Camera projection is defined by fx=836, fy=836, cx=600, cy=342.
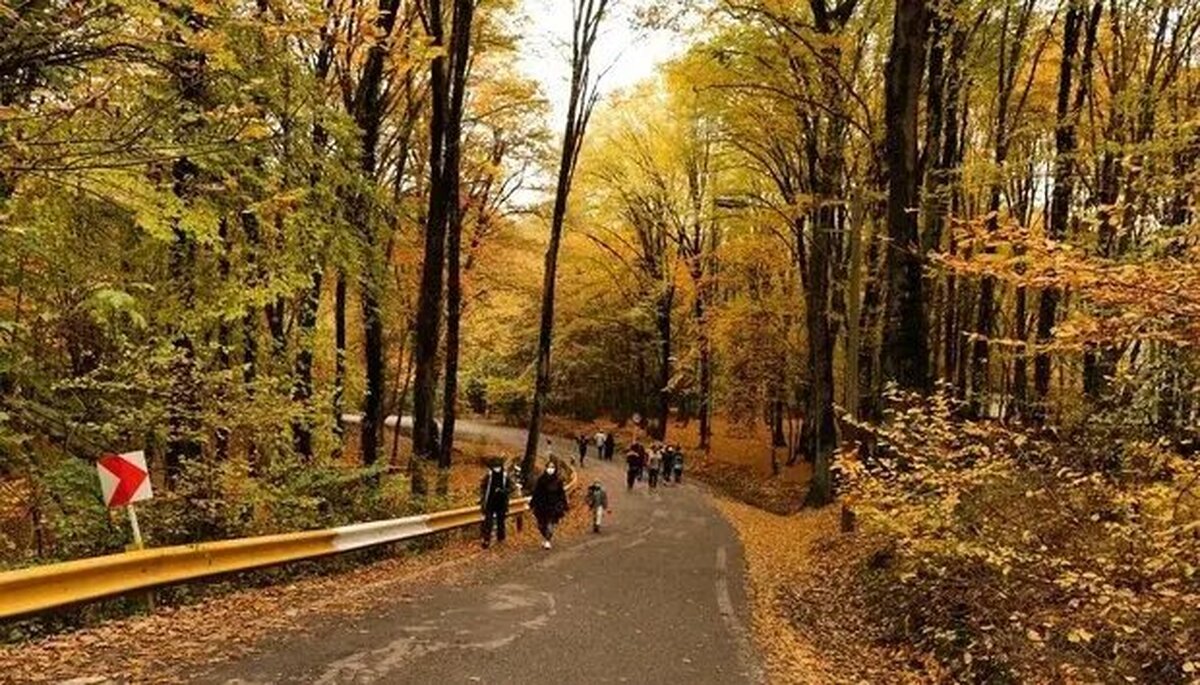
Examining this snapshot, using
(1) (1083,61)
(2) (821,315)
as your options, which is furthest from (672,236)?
(1) (1083,61)

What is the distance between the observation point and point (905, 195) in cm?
1188

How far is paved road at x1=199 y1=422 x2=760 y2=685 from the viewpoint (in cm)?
597

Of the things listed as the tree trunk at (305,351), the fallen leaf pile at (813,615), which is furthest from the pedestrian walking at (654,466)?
the tree trunk at (305,351)

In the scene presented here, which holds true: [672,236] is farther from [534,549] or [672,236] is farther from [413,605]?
[413,605]

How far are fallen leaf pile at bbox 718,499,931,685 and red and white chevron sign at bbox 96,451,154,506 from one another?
5754 millimetres

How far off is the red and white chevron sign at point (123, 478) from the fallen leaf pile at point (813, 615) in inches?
227

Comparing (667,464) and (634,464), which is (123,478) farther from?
(667,464)

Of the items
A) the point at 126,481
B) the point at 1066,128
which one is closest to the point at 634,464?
the point at 1066,128

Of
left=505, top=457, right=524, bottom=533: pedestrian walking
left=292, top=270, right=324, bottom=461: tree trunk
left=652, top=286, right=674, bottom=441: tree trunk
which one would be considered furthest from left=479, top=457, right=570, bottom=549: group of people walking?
left=652, top=286, right=674, bottom=441: tree trunk

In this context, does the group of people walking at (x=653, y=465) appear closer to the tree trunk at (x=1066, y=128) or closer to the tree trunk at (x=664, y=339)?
the tree trunk at (x=664, y=339)

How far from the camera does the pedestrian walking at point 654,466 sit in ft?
100

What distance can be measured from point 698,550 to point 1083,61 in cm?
1256

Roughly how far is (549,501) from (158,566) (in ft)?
28.8

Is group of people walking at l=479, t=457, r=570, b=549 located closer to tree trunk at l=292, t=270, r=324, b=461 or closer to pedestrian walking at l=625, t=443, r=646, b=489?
tree trunk at l=292, t=270, r=324, b=461
